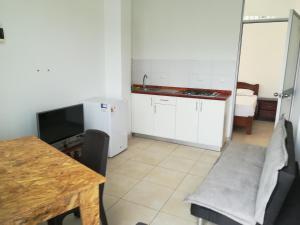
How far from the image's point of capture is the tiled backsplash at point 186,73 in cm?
388

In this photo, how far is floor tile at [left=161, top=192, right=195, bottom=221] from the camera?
7.41 ft

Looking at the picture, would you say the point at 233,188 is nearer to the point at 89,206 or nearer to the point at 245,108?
the point at 89,206

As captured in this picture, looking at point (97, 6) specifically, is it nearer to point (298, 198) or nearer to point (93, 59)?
point (93, 59)

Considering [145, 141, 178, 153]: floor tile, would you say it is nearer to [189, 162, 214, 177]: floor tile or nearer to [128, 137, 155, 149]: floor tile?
[128, 137, 155, 149]: floor tile

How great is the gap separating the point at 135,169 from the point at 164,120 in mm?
1196

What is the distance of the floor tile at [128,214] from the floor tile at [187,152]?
1393 millimetres

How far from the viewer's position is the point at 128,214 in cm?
226

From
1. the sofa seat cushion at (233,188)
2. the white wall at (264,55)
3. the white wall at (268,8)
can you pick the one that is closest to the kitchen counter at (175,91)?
the sofa seat cushion at (233,188)

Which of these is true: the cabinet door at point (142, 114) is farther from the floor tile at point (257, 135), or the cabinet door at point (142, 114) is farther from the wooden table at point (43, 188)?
the wooden table at point (43, 188)

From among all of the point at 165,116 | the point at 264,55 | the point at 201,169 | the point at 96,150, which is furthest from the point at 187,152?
the point at 264,55

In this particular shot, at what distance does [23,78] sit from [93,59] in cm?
121

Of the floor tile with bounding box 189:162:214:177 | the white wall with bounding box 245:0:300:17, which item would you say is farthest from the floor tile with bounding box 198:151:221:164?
the white wall with bounding box 245:0:300:17

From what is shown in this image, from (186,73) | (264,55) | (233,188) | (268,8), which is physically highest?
(268,8)

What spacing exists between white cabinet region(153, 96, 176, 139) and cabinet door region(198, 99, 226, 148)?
1.55 ft
